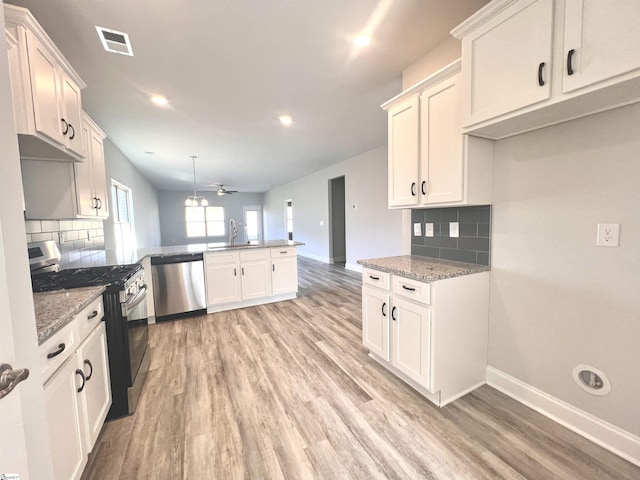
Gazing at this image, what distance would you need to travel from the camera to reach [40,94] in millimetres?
1509

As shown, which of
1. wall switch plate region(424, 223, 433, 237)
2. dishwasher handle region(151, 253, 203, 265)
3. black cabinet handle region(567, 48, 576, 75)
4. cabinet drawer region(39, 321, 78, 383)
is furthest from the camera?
dishwasher handle region(151, 253, 203, 265)

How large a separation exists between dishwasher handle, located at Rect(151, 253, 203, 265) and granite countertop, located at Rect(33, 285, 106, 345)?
5.86ft

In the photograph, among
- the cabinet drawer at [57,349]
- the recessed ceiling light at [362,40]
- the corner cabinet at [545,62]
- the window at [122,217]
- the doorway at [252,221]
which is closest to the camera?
the cabinet drawer at [57,349]

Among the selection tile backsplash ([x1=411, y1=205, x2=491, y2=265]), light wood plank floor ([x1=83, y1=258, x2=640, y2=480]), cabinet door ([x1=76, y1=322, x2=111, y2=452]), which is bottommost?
light wood plank floor ([x1=83, y1=258, x2=640, y2=480])

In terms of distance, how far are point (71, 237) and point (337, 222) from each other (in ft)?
18.4

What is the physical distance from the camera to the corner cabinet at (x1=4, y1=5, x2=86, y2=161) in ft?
4.54

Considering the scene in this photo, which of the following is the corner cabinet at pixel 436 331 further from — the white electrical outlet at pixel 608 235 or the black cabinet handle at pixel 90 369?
the black cabinet handle at pixel 90 369

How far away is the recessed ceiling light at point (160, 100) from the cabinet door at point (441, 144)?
273 centimetres

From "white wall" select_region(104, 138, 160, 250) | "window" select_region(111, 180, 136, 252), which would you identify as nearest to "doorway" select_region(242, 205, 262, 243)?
"white wall" select_region(104, 138, 160, 250)

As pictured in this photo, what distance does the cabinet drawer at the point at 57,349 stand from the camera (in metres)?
0.98

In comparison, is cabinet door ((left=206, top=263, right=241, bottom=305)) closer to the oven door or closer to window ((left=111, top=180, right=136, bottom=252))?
the oven door

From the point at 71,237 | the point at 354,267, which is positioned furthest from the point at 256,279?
the point at 354,267

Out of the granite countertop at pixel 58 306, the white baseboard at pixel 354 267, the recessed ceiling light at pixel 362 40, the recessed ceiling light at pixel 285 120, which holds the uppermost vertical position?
the recessed ceiling light at pixel 285 120

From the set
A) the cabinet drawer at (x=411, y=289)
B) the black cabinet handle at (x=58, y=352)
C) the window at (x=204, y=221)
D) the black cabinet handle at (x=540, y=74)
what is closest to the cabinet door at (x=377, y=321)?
the cabinet drawer at (x=411, y=289)
